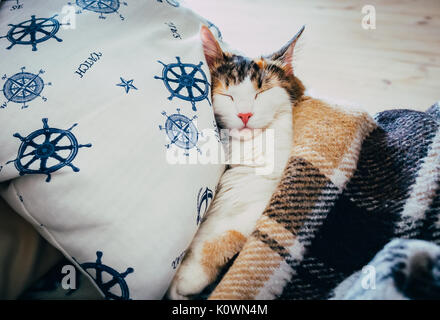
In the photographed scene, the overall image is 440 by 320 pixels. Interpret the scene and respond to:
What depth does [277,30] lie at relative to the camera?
1.50 m

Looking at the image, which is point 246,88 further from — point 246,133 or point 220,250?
point 220,250

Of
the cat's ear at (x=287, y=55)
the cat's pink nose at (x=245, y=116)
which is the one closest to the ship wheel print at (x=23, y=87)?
the cat's pink nose at (x=245, y=116)

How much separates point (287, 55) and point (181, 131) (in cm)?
36

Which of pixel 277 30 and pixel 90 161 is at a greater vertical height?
pixel 277 30

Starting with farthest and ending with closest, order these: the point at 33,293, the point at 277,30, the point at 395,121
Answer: the point at 277,30, the point at 395,121, the point at 33,293

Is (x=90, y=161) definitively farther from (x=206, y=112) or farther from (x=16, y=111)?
(x=206, y=112)

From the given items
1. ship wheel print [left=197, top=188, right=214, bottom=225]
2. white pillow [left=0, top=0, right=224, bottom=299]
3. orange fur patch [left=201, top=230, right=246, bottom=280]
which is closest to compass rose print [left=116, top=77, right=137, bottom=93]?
white pillow [left=0, top=0, right=224, bottom=299]

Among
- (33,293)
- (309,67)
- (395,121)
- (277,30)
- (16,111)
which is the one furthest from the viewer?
(277,30)

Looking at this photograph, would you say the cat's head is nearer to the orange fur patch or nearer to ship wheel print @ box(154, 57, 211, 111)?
ship wheel print @ box(154, 57, 211, 111)

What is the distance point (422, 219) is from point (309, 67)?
3.08ft

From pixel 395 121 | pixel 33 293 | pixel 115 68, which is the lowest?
pixel 33 293

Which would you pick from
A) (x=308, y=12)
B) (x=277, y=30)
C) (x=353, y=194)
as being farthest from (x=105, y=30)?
(x=308, y=12)

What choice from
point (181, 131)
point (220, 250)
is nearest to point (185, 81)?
point (181, 131)

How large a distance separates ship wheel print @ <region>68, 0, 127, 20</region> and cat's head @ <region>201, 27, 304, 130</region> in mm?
195
